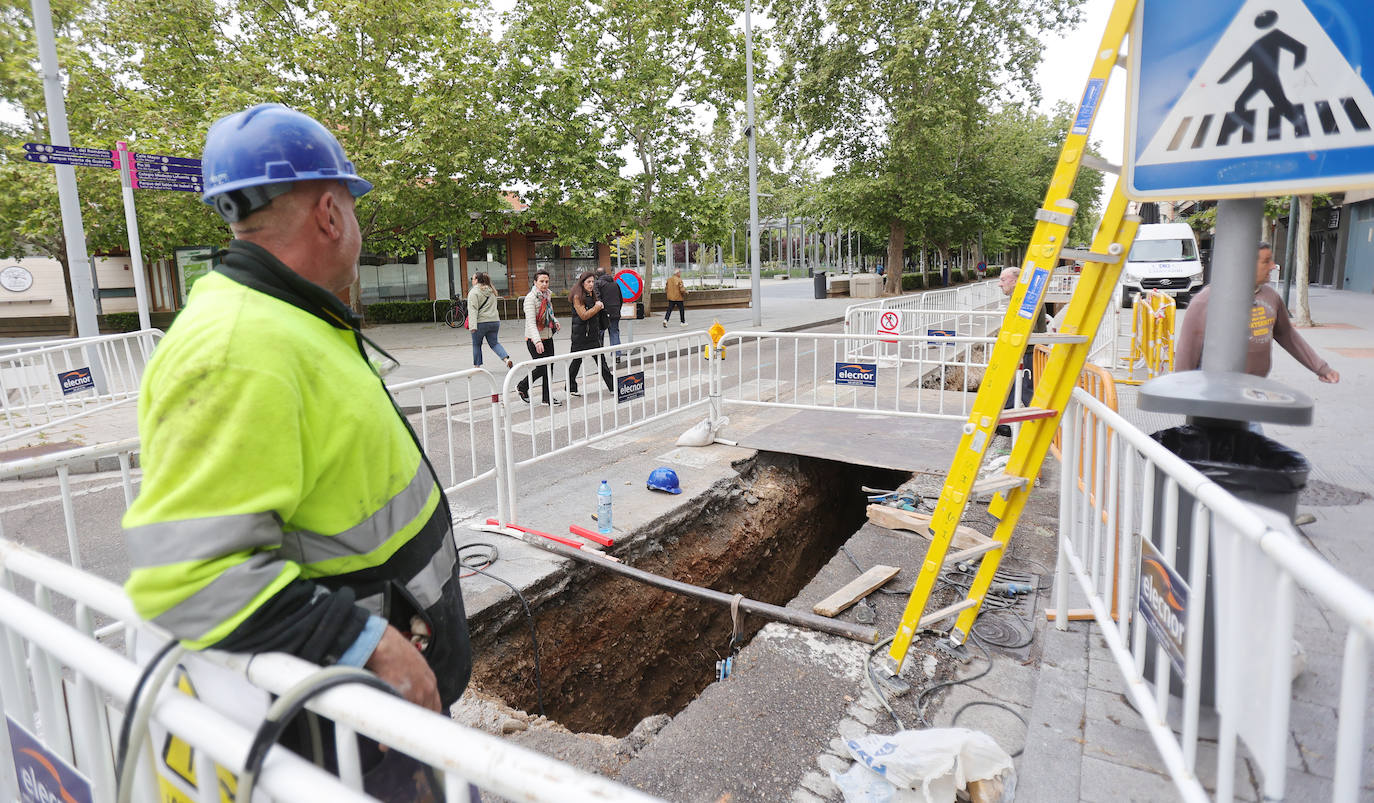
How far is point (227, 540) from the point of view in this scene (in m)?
1.34

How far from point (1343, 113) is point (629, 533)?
4.42 metres

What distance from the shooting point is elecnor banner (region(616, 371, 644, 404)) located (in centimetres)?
703

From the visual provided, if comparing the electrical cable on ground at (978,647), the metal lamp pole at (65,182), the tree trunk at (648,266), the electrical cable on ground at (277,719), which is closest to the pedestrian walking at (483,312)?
the metal lamp pole at (65,182)

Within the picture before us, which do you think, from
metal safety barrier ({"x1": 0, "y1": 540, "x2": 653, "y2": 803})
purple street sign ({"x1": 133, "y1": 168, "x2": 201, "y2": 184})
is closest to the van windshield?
purple street sign ({"x1": 133, "y1": 168, "x2": 201, "y2": 184})

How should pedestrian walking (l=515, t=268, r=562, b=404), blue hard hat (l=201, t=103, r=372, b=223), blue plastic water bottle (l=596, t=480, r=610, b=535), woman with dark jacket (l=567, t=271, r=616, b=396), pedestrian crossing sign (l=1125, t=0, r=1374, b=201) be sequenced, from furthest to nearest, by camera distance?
woman with dark jacket (l=567, t=271, r=616, b=396) < pedestrian walking (l=515, t=268, r=562, b=404) < blue plastic water bottle (l=596, t=480, r=610, b=535) < pedestrian crossing sign (l=1125, t=0, r=1374, b=201) < blue hard hat (l=201, t=103, r=372, b=223)

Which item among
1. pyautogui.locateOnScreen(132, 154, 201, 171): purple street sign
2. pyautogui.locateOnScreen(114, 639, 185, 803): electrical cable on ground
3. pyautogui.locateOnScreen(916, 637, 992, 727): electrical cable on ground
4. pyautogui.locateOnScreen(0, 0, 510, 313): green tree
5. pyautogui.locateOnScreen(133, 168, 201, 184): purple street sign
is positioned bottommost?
pyautogui.locateOnScreen(916, 637, 992, 727): electrical cable on ground

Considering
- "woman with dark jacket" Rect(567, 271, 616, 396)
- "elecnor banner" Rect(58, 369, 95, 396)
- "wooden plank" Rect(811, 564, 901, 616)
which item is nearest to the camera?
"wooden plank" Rect(811, 564, 901, 616)

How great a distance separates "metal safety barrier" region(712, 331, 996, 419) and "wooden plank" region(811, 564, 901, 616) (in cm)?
256

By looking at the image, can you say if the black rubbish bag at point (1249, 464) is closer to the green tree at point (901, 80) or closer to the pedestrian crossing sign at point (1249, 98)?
the pedestrian crossing sign at point (1249, 98)

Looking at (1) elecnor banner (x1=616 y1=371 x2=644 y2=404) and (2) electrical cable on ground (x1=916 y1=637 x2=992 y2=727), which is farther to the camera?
(1) elecnor banner (x1=616 y1=371 x2=644 y2=404)

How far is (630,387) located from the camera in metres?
7.13

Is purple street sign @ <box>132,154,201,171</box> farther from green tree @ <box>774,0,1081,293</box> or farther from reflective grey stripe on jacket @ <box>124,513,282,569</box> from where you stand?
green tree @ <box>774,0,1081,293</box>

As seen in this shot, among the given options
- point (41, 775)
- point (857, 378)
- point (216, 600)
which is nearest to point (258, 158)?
point (216, 600)

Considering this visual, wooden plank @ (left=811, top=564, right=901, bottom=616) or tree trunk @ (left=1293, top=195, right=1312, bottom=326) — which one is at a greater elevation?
tree trunk @ (left=1293, top=195, right=1312, bottom=326)
